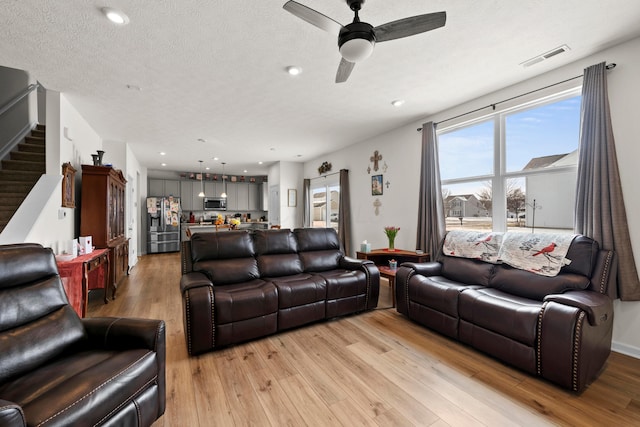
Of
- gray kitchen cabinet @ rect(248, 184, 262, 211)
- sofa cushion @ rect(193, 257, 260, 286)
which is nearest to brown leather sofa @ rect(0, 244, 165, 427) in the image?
sofa cushion @ rect(193, 257, 260, 286)

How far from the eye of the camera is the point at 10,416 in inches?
35.2

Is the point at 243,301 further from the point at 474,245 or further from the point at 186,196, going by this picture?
the point at 186,196

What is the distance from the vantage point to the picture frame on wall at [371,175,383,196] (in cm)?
506

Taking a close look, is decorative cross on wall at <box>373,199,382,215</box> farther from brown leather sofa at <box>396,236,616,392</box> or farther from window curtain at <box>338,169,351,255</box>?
brown leather sofa at <box>396,236,616,392</box>

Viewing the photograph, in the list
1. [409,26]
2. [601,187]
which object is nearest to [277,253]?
[409,26]

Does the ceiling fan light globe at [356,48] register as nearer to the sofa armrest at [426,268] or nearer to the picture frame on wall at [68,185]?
the sofa armrest at [426,268]

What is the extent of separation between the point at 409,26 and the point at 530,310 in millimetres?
2208

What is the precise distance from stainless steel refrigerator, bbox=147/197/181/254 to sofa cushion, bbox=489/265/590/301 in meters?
8.44

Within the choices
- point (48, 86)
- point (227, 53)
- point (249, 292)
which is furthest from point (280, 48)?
point (48, 86)

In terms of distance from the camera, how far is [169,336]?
2.73 meters

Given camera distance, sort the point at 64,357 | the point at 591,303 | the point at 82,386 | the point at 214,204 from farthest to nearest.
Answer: the point at 214,204 < the point at 591,303 < the point at 64,357 < the point at 82,386

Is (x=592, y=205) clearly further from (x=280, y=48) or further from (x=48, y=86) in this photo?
(x=48, y=86)

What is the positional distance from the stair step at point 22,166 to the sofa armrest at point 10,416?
4.15m

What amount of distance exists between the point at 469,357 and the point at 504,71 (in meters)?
2.85
